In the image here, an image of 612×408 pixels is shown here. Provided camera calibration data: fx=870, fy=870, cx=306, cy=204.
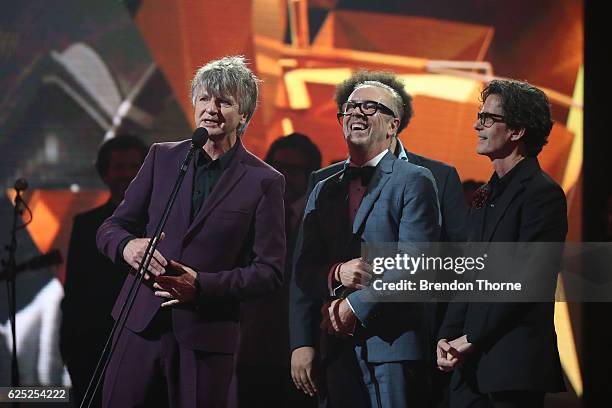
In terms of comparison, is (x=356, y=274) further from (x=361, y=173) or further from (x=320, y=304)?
(x=361, y=173)

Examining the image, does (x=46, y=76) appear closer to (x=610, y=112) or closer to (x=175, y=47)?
(x=175, y=47)

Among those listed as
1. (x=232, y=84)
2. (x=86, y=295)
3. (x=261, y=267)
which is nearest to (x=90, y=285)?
(x=86, y=295)

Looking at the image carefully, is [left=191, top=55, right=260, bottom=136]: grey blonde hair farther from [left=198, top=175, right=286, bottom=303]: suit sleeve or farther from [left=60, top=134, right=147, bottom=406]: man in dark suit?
[left=60, top=134, right=147, bottom=406]: man in dark suit

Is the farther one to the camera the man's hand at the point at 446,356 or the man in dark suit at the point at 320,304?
the man in dark suit at the point at 320,304

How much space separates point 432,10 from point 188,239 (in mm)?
1404

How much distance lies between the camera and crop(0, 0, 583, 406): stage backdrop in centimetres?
354

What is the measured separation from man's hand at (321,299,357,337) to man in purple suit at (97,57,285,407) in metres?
0.22

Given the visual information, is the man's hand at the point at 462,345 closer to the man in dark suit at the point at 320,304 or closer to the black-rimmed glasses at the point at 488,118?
the man in dark suit at the point at 320,304

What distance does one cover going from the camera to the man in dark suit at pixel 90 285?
11.7ft

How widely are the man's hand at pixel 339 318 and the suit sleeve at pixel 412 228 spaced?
31mm

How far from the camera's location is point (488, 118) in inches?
131

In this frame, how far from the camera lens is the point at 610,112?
3.64 m

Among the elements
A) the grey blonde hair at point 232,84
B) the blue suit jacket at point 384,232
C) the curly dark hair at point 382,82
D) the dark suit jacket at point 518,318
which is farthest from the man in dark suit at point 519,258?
the grey blonde hair at point 232,84

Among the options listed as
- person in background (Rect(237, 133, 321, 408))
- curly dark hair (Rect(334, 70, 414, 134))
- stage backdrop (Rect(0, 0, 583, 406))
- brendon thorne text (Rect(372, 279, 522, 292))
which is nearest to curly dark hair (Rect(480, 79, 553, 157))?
stage backdrop (Rect(0, 0, 583, 406))
